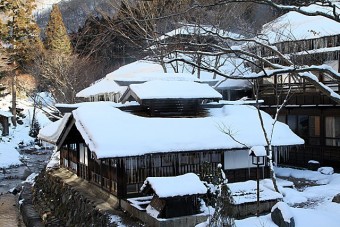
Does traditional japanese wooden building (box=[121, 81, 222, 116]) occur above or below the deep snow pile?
above

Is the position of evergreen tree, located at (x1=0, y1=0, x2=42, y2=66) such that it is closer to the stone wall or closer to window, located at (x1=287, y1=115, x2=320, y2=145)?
the stone wall

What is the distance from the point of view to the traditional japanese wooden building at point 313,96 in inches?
853

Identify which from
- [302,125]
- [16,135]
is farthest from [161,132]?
[16,135]

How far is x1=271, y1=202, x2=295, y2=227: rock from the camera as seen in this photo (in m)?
9.63

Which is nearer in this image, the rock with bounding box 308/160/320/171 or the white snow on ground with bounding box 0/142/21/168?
the rock with bounding box 308/160/320/171

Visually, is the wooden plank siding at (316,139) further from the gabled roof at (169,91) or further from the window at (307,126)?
the gabled roof at (169,91)

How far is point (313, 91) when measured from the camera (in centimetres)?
2358

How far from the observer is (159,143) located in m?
15.0

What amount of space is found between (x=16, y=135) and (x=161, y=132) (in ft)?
109

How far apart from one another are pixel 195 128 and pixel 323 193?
598 cm

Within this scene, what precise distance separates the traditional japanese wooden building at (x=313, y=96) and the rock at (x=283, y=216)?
11.7 m

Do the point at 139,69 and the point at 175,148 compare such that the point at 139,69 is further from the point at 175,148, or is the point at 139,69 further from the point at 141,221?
the point at 141,221

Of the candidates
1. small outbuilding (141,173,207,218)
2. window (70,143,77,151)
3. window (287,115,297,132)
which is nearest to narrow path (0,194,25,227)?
window (70,143,77,151)

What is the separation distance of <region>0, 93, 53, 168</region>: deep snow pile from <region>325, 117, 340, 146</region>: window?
23381 mm
